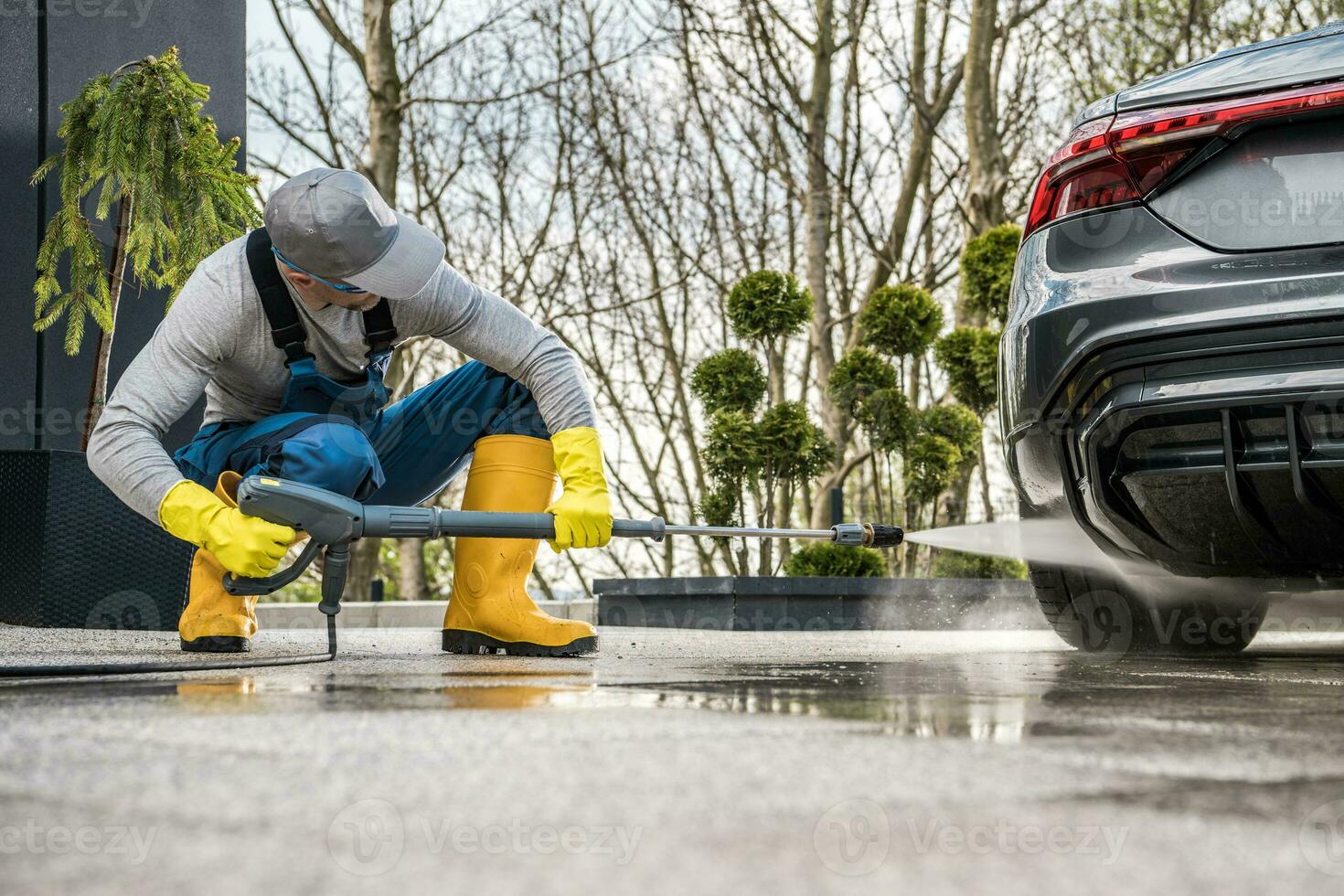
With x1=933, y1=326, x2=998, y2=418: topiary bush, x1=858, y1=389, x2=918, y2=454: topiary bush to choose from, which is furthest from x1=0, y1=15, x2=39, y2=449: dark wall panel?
x1=933, y1=326, x2=998, y2=418: topiary bush

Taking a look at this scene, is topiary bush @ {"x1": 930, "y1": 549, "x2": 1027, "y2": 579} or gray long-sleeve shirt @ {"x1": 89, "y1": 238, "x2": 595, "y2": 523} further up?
gray long-sleeve shirt @ {"x1": 89, "y1": 238, "x2": 595, "y2": 523}

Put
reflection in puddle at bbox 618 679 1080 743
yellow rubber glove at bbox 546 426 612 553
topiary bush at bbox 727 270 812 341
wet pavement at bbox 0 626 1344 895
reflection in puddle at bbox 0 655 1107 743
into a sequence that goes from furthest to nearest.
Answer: topiary bush at bbox 727 270 812 341
yellow rubber glove at bbox 546 426 612 553
reflection in puddle at bbox 0 655 1107 743
reflection in puddle at bbox 618 679 1080 743
wet pavement at bbox 0 626 1344 895

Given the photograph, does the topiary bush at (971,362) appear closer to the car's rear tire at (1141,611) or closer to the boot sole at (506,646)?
the car's rear tire at (1141,611)

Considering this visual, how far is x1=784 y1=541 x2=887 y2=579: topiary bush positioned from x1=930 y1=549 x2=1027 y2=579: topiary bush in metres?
1.28

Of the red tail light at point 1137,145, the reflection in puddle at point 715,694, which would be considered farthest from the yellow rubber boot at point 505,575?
the red tail light at point 1137,145

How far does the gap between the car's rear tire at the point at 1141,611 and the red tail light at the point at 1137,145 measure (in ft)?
3.52

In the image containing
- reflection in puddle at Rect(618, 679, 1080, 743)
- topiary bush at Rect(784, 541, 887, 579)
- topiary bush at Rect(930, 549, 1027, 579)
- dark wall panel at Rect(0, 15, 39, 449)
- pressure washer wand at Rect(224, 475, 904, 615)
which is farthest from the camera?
topiary bush at Rect(930, 549, 1027, 579)

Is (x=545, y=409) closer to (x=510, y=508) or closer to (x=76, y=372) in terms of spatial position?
(x=510, y=508)

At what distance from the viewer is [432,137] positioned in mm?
15477

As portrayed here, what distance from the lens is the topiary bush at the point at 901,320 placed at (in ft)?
27.9

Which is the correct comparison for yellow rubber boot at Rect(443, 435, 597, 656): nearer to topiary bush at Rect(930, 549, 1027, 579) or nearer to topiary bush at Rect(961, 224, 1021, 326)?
topiary bush at Rect(930, 549, 1027, 579)

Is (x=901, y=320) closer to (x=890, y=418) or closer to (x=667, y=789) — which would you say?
(x=890, y=418)

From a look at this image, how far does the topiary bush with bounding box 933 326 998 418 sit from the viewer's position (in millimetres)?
8562

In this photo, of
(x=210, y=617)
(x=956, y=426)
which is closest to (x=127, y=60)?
→ (x=210, y=617)
